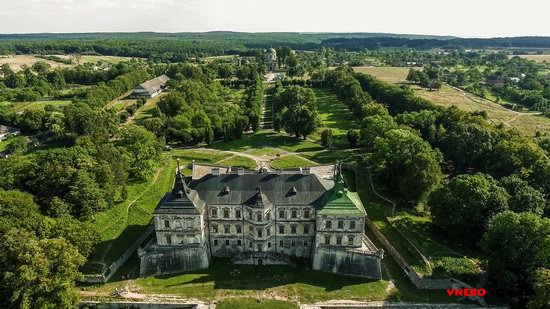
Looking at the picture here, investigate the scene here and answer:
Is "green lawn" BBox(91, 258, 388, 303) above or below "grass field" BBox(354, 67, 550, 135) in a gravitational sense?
below

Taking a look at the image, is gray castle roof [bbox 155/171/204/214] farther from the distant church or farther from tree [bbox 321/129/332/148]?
tree [bbox 321/129/332/148]

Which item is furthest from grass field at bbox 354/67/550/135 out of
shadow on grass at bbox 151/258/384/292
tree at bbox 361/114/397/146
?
shadow on grass at bbox 151/258/384/292

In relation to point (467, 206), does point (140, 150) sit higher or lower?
lower

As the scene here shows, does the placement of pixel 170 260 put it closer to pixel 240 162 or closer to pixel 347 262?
pixel 347 262

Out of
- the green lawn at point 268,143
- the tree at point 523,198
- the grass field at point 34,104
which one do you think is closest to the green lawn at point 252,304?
the tree at point 523,198

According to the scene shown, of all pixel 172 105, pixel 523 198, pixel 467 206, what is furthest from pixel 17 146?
pixel 523 198
